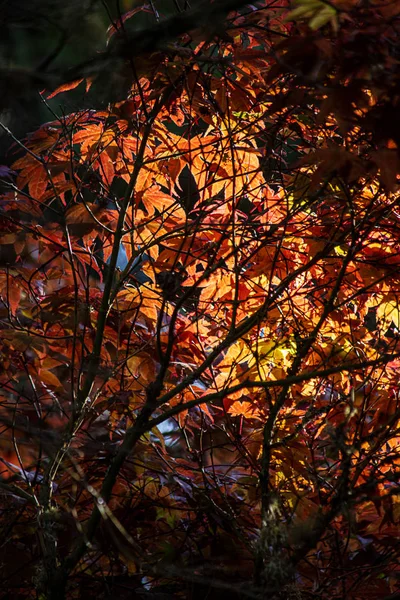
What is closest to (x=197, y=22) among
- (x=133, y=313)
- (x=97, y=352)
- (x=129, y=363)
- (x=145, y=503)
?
(x=97, y=352)

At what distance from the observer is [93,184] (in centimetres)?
166

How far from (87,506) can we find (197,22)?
1150mm

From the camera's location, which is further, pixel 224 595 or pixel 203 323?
pixel 203 323

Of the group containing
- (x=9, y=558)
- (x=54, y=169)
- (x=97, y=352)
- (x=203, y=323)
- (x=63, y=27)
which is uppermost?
(x=54, y=169)

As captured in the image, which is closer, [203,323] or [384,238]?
[384,238]

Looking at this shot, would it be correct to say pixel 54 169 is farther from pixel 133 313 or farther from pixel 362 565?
pixel 362 565

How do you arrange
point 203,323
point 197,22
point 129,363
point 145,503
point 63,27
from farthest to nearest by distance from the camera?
point 203,323 → point 129,363 → point 145,503 → point 63,27 → point 197,22

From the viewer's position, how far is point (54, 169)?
1.54m

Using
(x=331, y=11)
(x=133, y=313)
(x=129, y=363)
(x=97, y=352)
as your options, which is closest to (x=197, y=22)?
(x=331, y=11)

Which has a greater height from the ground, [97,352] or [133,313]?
[133,313]

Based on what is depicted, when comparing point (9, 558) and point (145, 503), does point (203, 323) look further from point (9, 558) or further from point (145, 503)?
point (9, 558)

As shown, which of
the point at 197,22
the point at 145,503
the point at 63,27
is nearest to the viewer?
the point at 197,22

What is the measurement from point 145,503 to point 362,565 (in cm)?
51

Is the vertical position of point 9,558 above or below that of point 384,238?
below
